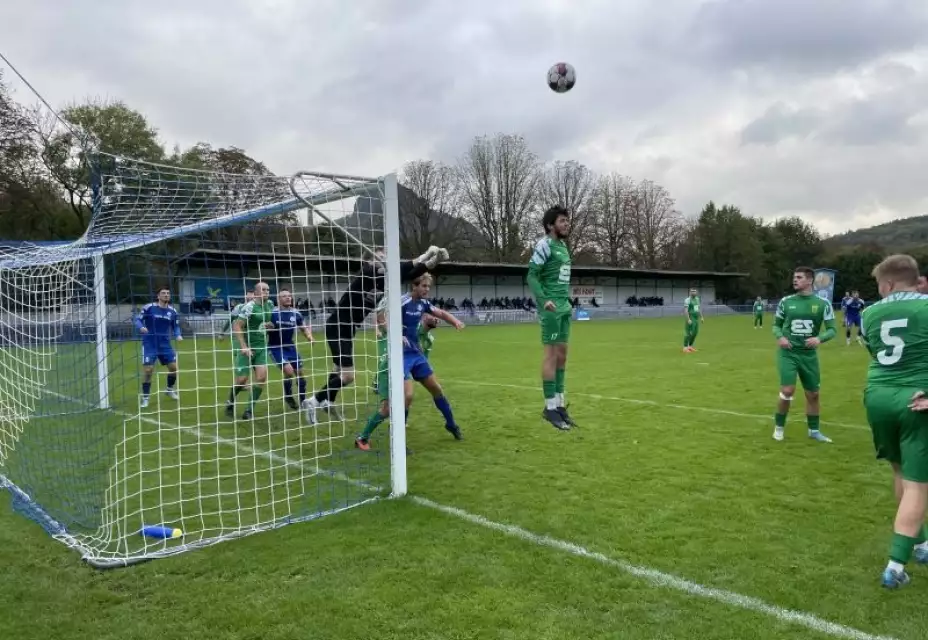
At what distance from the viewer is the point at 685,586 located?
4.04m

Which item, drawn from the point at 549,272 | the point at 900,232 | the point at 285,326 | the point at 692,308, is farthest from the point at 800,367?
the point at 900,232

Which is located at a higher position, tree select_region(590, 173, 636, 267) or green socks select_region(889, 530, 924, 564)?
tree select_region(590, 173, 636, 267)

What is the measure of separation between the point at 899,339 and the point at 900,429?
1.92 feet

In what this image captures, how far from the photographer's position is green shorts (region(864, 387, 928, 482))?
3977mm

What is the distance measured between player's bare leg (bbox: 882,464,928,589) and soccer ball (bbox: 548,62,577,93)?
7.75 meters

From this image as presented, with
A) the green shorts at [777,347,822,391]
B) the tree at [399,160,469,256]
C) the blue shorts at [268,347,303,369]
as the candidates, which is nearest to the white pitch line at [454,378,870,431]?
the green shorts at [777,347,822,391]

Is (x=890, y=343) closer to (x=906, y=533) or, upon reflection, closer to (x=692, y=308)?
(x=906, y=533)

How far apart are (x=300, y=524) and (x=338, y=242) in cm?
285

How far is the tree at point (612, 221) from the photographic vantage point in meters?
69.8

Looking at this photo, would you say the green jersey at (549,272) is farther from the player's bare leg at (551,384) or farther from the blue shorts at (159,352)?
the blue shorts at (159,352)

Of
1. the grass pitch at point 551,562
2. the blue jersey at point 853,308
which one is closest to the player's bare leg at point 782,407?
the grass pitch at point 551,562

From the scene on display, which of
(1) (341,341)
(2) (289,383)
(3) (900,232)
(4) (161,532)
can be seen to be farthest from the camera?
(3) (900,232)

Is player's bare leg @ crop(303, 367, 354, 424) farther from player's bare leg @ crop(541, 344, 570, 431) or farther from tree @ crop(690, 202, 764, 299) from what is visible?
tree @ crop(690, 202, 764, 299)

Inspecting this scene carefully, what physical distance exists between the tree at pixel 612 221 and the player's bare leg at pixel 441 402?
209ft
